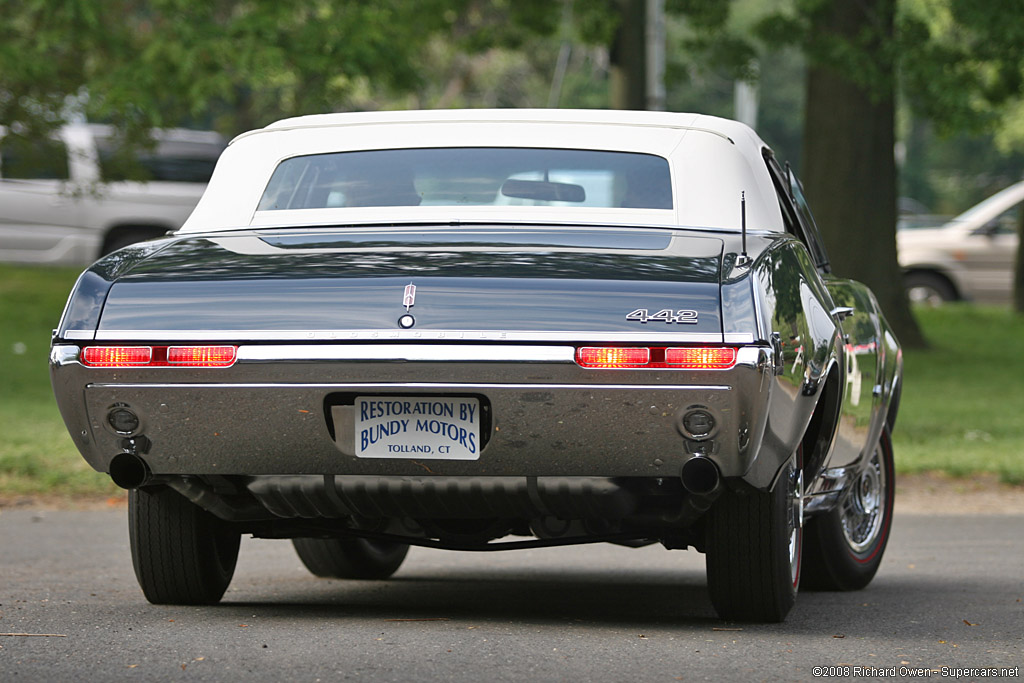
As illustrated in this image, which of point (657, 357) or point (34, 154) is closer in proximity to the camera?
point (657, 357)

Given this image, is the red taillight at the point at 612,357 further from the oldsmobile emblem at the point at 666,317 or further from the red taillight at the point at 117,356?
the red taillight at the point at 117,356

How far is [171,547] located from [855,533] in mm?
2841

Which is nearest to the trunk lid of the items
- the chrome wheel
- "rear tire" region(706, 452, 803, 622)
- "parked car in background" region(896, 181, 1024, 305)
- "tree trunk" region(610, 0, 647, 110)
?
"rear tire" region(706, 452, 803, 622)

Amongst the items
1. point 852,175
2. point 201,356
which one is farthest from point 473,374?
point 852,175

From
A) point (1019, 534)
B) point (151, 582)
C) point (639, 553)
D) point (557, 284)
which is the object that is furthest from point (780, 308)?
point (1019, 534)

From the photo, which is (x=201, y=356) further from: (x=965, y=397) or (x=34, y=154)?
(x=34, y=154)

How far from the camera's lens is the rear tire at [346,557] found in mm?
6680

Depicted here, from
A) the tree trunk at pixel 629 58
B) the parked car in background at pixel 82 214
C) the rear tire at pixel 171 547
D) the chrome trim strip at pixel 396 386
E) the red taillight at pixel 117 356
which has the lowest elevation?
the parked car in background at pixel 82 214

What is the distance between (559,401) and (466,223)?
39.9 inches

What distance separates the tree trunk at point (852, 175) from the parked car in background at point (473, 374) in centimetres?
1189

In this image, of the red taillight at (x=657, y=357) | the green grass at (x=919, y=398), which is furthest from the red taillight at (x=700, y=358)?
the green grass at (x=919, y=398)

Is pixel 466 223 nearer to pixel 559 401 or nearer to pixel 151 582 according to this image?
pixel 559 401

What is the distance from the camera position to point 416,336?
4430 mm

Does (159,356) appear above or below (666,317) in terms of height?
below
